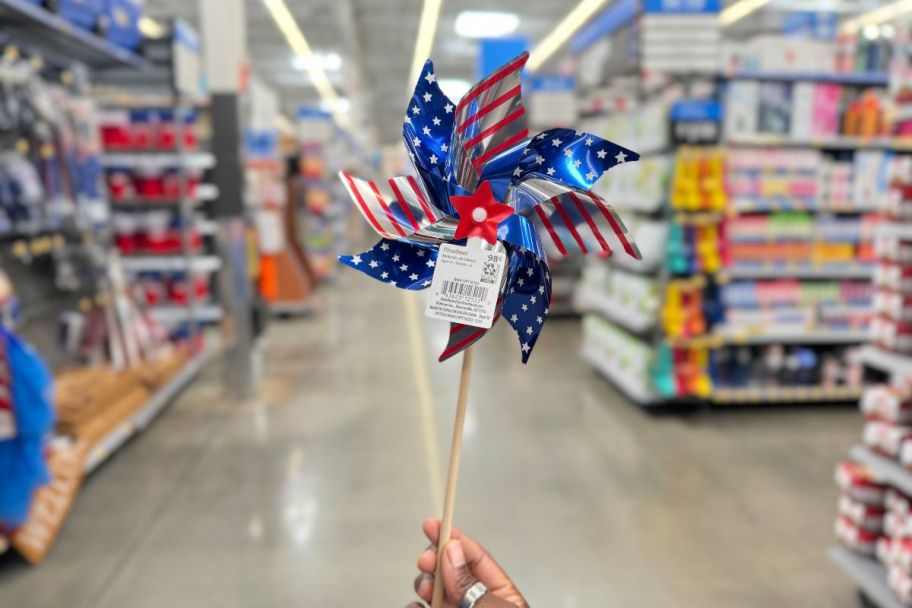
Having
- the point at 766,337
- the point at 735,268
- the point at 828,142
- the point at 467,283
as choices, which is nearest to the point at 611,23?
the point at 828,142

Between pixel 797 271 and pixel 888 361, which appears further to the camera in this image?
pixel 797 271

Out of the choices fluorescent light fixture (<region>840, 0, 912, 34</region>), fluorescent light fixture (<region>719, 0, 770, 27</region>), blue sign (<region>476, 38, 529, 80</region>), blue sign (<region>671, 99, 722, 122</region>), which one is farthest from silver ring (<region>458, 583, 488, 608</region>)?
fluorescent light fixture (<region>840, 0, 912, 34</region>)

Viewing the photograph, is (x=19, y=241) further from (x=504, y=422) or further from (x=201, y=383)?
(x=504, y=422)

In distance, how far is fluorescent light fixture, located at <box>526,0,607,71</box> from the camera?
1300 centimetres

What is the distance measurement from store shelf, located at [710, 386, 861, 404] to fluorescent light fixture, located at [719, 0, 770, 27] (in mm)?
10276

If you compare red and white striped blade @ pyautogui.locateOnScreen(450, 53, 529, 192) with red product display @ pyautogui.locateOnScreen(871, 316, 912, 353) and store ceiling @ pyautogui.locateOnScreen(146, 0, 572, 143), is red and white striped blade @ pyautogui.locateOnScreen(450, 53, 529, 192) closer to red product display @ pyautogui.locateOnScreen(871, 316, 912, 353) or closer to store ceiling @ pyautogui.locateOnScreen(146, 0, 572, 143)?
red product display @ pyautogui.locateOnScreen(871, 316, 912, 353)

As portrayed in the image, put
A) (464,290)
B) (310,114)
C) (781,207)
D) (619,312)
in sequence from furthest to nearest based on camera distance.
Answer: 1. (310,114)
2. (619,312)
3. (781,207)
4. (464,290)

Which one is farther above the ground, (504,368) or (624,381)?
(624,381)

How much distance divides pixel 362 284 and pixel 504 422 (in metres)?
8.32

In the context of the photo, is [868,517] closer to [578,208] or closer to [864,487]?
[864,487]

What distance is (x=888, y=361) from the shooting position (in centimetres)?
241

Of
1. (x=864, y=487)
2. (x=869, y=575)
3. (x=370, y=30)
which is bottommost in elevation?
(x=869, y=575)

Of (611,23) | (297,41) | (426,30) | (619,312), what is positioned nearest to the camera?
(619,312)

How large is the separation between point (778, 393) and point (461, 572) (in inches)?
169
